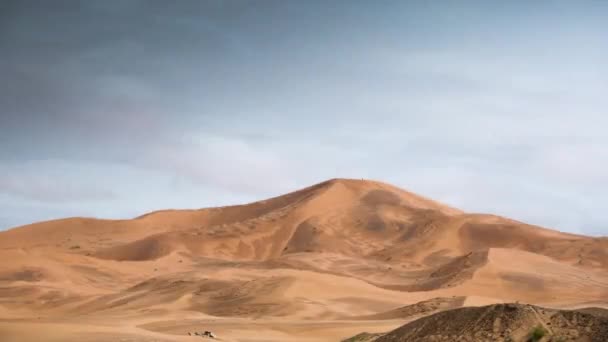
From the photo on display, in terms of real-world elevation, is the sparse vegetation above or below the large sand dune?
below

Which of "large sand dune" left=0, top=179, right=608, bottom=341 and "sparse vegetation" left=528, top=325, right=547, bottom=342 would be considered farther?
"large sand dune" left=0, top=179, right=608, bottom=341

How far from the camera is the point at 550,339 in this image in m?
11.4

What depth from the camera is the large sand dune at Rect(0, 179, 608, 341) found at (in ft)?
80.0

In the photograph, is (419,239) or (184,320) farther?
(419,239)

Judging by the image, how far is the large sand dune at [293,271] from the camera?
24.4 m

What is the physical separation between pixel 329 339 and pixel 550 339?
31.4ft

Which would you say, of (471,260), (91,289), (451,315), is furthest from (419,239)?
(451,315)

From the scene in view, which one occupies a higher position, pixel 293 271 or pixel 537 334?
pixel 293 271

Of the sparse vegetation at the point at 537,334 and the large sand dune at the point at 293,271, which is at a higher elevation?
the large sand dune at the point at 293,271

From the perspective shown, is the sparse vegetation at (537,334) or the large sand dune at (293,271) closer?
the sparse vegetation at (537,334)

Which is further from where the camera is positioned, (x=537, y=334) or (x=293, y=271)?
(x=293, y=271)

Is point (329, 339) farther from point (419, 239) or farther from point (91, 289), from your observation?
point (419, 239)

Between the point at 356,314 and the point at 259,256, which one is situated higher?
the point at 259,256

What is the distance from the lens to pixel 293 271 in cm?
3416
